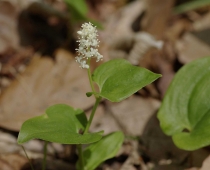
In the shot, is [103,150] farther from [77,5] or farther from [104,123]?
[77,5]

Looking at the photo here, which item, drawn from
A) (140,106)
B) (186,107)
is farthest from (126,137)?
(186,107)

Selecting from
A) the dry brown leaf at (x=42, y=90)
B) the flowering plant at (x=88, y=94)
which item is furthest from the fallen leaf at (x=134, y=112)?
the flowering plant at (x=88, y=94)

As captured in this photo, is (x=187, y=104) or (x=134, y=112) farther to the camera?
(x=134, y=112)

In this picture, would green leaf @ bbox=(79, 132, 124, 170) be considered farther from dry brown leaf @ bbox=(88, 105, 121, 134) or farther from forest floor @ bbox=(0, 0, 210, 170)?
dry brown leaf @ bbox=(88, 105, 121, 134)

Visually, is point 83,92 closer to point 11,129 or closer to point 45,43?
point 11,129

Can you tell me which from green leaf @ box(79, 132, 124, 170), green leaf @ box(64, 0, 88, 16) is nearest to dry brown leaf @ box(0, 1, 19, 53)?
green leaf @ box(64, 0, 88, 16)

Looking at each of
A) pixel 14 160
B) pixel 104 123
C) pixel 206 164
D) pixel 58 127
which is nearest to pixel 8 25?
pixel 104 123
